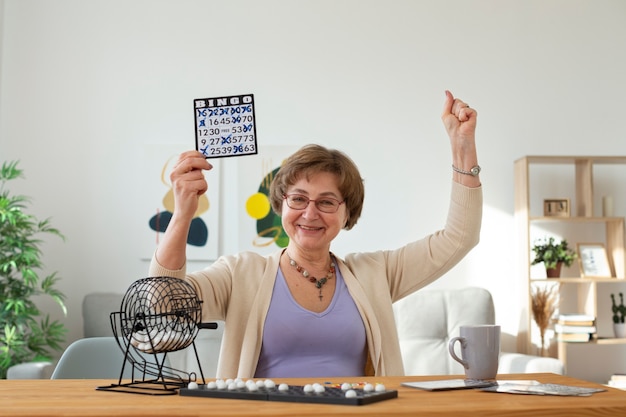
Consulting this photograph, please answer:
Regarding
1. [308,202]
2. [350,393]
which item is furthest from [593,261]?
[350,393]

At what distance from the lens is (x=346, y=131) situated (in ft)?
15.6

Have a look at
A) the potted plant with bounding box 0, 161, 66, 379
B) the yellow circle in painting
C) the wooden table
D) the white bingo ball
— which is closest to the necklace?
the wooden table

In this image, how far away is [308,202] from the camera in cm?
199

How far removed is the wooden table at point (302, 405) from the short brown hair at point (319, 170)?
34.7 inches

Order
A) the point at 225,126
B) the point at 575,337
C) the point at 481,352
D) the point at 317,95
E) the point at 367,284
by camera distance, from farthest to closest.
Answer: the point at 317,95 → the point at 575,337 → the point at 367,284 → the point at 225,126 → the point at 481,352

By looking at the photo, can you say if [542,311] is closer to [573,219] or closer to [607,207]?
[573,219]

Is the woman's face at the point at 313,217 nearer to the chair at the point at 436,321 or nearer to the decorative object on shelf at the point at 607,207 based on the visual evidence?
the chair at the point at 436,321

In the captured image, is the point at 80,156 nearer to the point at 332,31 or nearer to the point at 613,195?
the point at 332,31

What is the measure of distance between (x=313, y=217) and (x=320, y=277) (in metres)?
0.18

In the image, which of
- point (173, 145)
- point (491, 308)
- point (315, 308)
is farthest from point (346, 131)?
point (315, 308)

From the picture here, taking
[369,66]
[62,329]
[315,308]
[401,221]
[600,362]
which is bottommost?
[600,362]

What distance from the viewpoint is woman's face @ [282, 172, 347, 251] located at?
198cm

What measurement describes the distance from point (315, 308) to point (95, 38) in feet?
11.1

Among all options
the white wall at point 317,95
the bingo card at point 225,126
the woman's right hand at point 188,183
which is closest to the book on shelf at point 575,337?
the white wall at point 317,95
